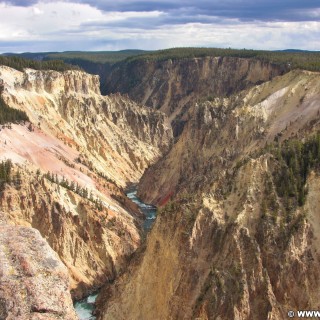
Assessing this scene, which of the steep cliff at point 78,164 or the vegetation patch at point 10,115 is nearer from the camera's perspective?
the steep cliff at point 78,164

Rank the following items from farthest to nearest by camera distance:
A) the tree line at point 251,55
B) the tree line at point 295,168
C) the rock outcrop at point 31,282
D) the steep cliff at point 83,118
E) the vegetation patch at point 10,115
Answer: the tree line at point 251,55 → the steep cliff at point 83,118 → the vegetation patch at point 10,115 → the tree line at point 295,168 → the rock outcrop at point 31,282

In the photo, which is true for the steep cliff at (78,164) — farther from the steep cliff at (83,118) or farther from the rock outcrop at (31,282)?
the rock outcrop at (31,282)

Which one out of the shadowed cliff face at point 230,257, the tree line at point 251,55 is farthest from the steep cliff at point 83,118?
the shadowed cliff face at point 230,257

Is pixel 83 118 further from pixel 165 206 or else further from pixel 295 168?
pixel 295 168

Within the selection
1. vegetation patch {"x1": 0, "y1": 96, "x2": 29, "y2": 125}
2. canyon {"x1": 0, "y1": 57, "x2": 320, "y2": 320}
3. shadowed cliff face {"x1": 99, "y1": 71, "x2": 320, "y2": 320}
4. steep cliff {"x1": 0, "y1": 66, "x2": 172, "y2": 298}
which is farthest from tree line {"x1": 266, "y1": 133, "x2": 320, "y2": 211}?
vegetation patch {"x1": 0, "y1": 96, "x2": 29, "y2": 125}

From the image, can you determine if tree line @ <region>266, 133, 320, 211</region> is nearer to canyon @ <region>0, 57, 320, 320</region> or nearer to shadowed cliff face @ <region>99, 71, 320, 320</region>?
canyon @ <region>0, 57, 320, 320</region>

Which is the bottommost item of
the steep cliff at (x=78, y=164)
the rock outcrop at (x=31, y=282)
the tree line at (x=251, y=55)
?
the steep cliff at (x=78, y=164)

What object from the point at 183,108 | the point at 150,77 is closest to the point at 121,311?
the point at 183,108
